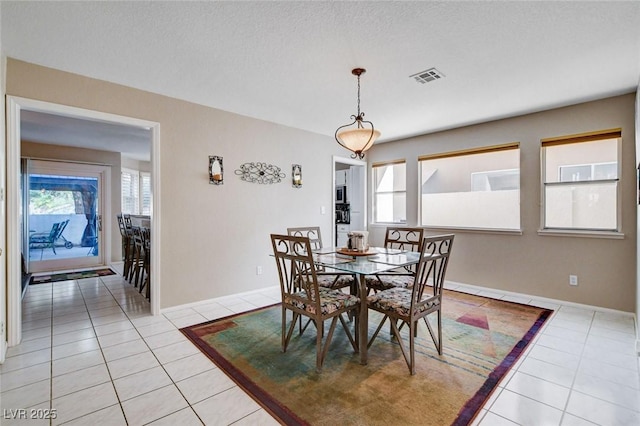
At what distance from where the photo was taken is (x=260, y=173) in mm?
4254

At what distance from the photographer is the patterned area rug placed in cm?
489

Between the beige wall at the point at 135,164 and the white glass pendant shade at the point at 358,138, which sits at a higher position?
the beige wall at the point at 135,164

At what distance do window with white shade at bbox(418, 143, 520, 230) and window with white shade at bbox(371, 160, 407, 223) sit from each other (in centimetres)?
42

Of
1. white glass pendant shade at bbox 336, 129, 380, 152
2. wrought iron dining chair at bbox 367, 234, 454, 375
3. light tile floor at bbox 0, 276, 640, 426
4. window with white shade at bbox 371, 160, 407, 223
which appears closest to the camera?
light tile floor at bbox 0, 276, 640, 426

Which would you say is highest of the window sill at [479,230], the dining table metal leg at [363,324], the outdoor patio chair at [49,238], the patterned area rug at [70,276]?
the window sill at [479,230]

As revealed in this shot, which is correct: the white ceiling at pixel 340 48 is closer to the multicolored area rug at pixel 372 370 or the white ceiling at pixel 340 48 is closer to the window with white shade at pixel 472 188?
the window with white shade at pixel 472 188

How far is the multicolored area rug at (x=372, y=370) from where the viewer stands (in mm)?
1769

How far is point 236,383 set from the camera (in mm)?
2057

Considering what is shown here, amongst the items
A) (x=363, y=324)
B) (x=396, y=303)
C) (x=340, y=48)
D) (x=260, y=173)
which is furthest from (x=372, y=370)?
(x=260, y=173)

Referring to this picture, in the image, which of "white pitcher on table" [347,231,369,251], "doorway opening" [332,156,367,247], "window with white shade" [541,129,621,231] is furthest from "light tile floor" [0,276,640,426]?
"doorway opening" [332,156,367,247]

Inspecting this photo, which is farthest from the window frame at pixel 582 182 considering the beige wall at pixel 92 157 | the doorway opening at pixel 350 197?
the beige wall at pixel 92 157

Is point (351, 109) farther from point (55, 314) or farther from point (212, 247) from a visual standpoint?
point (55, 314)

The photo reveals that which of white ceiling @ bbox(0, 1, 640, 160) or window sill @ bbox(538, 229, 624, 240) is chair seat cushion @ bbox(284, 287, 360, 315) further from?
window sill @ bbox(538, 229, 624, 240)

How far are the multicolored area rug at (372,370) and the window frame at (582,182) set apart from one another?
1115 millimetres
